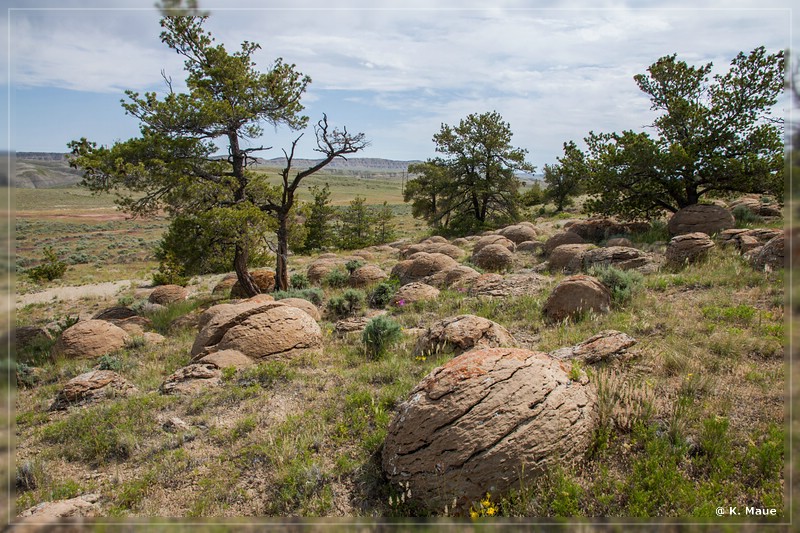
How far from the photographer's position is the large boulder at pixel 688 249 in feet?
34.1

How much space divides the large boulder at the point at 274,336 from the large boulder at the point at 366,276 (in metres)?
6.55

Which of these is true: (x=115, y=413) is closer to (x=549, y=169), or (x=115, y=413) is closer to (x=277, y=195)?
(x=277, y=195)

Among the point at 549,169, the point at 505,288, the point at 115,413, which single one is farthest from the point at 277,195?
the point at 549,169

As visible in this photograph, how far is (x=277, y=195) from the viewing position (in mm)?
15055

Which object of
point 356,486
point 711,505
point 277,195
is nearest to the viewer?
point 711,505

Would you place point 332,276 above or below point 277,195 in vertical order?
below

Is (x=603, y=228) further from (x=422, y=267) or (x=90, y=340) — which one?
(x=90, y=340)

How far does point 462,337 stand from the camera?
6504 millimetres

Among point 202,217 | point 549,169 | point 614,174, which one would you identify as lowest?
point 202,217

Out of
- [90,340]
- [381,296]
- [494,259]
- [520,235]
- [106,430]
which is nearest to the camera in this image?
[106,430]

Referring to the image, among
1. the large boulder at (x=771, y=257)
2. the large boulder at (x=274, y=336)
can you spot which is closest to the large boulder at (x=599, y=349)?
the large boulder at (x=274, y=336)

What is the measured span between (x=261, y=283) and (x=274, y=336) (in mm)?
10138

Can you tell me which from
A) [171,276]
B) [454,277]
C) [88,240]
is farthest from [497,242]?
[88,240]

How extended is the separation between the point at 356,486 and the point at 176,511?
1466 millimetres
